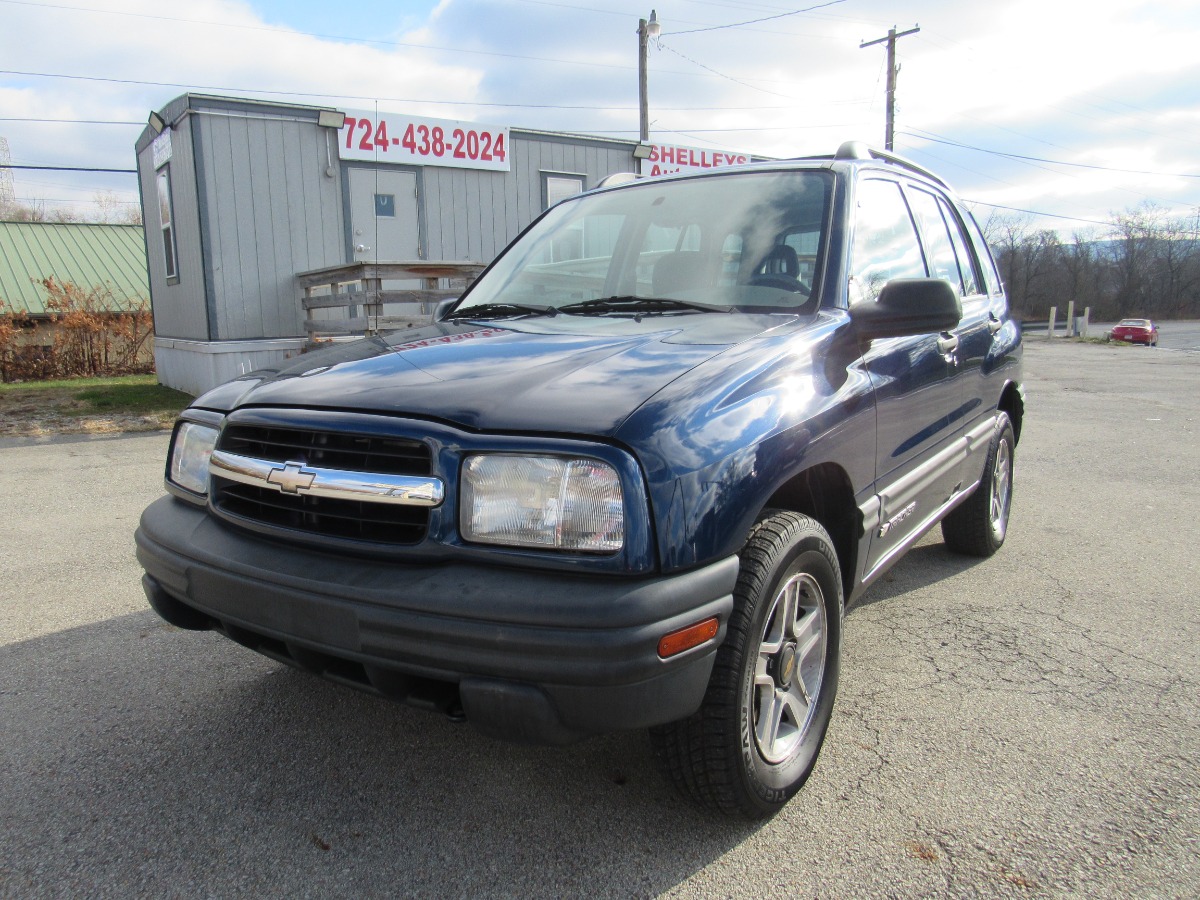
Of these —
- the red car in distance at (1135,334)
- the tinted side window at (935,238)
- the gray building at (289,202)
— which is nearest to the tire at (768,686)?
the tinted side window at (935,238)

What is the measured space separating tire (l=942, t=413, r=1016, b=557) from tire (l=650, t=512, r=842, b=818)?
2.22 meters

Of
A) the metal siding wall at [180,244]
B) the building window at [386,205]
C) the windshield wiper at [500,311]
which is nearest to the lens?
the windshield wiper at [500,311]

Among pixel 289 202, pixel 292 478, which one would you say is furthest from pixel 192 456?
pixel 289 202

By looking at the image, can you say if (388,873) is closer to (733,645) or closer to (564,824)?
(564,824)

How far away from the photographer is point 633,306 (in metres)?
2.89

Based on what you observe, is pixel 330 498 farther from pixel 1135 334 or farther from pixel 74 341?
pixel 1135 334

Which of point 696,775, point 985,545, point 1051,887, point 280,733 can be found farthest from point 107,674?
point 985,545

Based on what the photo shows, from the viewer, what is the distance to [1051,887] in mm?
2010

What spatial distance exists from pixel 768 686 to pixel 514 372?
1066mm

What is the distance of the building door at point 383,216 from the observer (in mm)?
12609

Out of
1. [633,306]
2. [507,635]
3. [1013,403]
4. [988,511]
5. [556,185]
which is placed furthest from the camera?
[556,185]

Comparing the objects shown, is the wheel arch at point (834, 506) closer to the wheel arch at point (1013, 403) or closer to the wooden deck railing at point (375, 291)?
the wheel arch at point (1013, 403)

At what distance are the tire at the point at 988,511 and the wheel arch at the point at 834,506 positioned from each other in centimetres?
191

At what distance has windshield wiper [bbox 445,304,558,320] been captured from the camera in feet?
10.1
